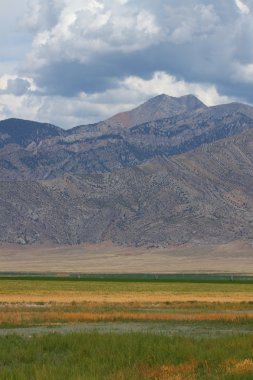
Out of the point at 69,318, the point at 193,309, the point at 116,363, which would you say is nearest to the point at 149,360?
the point at 116,363

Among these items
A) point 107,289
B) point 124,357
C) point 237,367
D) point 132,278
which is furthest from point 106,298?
point 132,278

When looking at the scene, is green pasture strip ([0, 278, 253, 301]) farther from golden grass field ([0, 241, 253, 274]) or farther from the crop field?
golden grass field ([0, 241, 253, 274])

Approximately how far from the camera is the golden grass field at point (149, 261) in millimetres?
160625

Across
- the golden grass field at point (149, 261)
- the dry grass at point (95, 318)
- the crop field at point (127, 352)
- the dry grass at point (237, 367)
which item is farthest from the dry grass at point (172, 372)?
the golden grass field at point (149, 261)

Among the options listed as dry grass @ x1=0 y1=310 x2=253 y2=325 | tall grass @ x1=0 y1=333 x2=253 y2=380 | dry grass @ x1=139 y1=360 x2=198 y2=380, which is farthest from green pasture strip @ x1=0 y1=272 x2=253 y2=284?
dry grass @ x1=139 y1=360 x2=198 y2=380

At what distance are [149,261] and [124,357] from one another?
160246mm

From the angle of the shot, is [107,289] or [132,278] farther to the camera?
[132,278]

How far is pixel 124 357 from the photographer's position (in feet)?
72.5

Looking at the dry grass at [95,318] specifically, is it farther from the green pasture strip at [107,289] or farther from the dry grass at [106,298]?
the green pasture strip at [107,289]

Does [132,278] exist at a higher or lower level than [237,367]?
lower

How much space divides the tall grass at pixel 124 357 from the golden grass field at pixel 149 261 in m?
129

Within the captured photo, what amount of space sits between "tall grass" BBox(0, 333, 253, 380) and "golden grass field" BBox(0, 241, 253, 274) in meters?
129

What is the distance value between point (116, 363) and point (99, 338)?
4942mm

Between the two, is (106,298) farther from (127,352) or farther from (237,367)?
(237,367)
